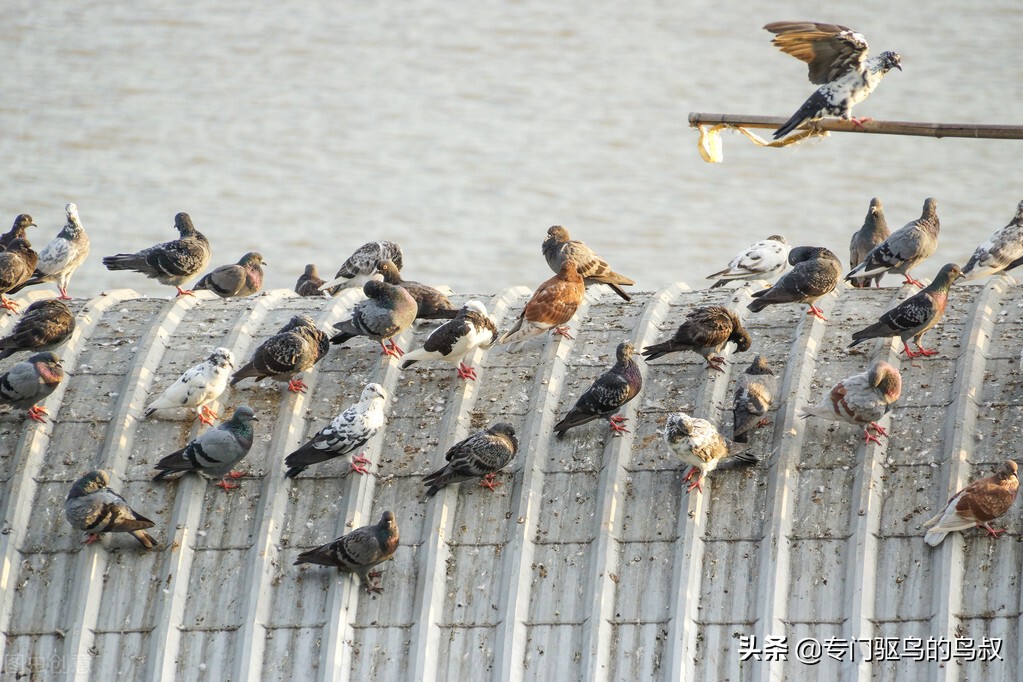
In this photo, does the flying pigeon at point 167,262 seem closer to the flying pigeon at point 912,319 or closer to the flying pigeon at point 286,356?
the flying pigeon at point 286,356

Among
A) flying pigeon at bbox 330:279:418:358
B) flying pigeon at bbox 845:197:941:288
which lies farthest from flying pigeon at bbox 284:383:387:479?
flying pigeon at bbox 845:197:941:288

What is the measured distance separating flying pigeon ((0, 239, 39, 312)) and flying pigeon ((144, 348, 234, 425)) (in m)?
3.65

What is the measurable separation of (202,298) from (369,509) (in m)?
5.54

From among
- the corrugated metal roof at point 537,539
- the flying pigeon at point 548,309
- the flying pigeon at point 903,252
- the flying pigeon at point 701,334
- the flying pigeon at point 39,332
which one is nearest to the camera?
the corrugated metal roof at point 537,539

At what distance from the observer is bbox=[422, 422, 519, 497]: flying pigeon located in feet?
44.7

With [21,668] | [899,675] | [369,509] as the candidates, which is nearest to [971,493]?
[899,675]

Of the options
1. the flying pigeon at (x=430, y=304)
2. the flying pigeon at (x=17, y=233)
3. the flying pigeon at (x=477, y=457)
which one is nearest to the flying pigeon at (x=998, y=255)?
the flying pigeon at (x=430, y=304)

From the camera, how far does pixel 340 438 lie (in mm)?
13922

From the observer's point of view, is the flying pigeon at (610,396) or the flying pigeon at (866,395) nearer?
the flying pigeon at (866,395)

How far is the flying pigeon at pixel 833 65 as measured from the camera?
1387 cm

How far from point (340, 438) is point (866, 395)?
518 cm

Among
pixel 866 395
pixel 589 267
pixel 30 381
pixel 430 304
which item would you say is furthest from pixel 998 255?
pixel 30 381

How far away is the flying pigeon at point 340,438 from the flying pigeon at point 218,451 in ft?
1.64

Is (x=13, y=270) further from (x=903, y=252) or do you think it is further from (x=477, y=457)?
(x=903, y=252)
